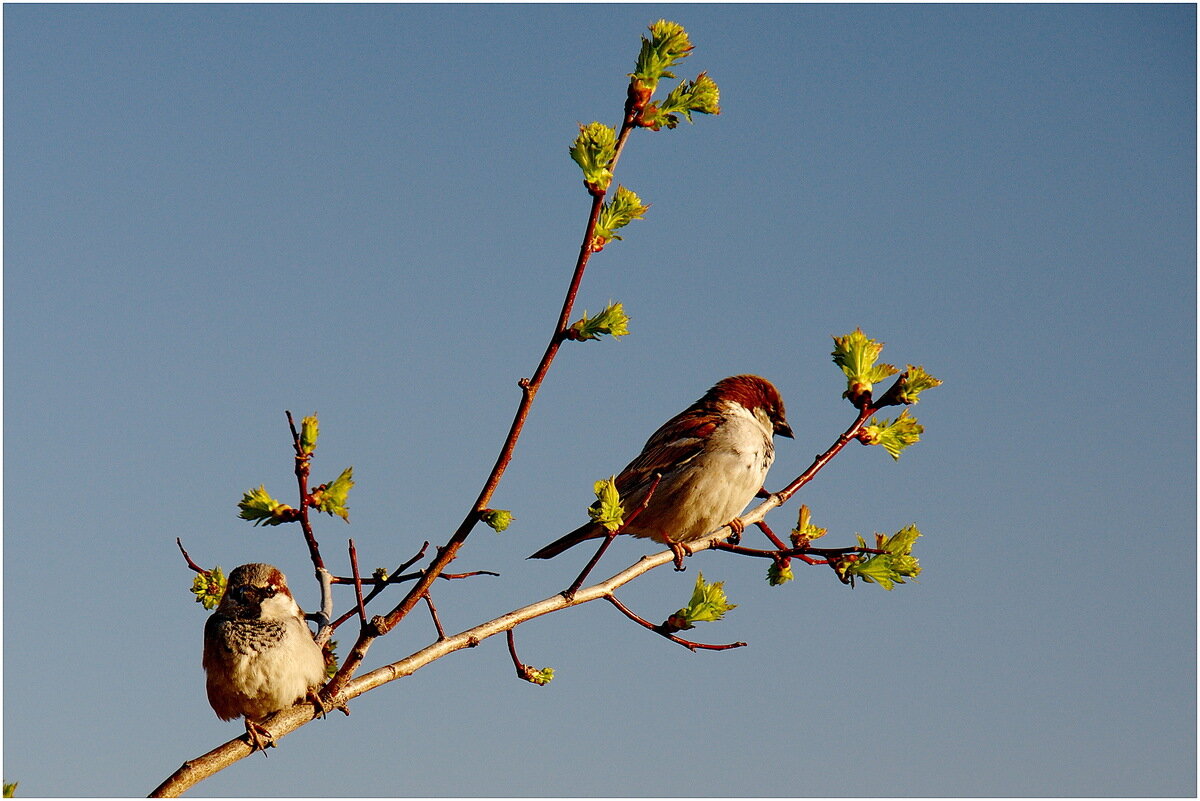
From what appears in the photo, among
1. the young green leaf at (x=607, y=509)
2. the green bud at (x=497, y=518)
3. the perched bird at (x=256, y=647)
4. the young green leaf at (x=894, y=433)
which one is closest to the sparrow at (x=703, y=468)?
the perched bird at (x=256, y=647)

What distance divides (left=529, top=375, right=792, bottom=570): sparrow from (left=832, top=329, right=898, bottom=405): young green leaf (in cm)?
252

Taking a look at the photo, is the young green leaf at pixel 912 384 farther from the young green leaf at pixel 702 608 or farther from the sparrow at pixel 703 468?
the sparrow at pixel 703 468

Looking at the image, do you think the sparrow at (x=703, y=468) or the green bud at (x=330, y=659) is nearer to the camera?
the green bud at (x=330, y=659)

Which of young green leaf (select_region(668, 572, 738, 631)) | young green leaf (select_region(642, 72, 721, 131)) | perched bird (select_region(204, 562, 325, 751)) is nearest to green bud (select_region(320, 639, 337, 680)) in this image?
perched bird (select_region(204, 562, 325, 751))

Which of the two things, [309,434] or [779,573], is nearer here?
[309,434]

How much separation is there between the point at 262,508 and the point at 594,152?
1159mm

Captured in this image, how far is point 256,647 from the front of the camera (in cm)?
422

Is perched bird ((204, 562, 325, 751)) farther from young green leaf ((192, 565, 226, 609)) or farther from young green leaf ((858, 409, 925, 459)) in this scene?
young green leaf ((858, 409, 925, 459))

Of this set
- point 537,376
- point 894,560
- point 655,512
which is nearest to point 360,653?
point 537,376

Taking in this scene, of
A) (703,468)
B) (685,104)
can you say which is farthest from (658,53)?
(703,468)

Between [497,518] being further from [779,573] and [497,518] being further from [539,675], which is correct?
[779,573]

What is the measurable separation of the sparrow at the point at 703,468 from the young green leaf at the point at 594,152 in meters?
3.17

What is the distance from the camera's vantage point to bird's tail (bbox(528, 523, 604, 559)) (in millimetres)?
5662

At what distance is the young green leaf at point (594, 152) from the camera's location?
104 inches
